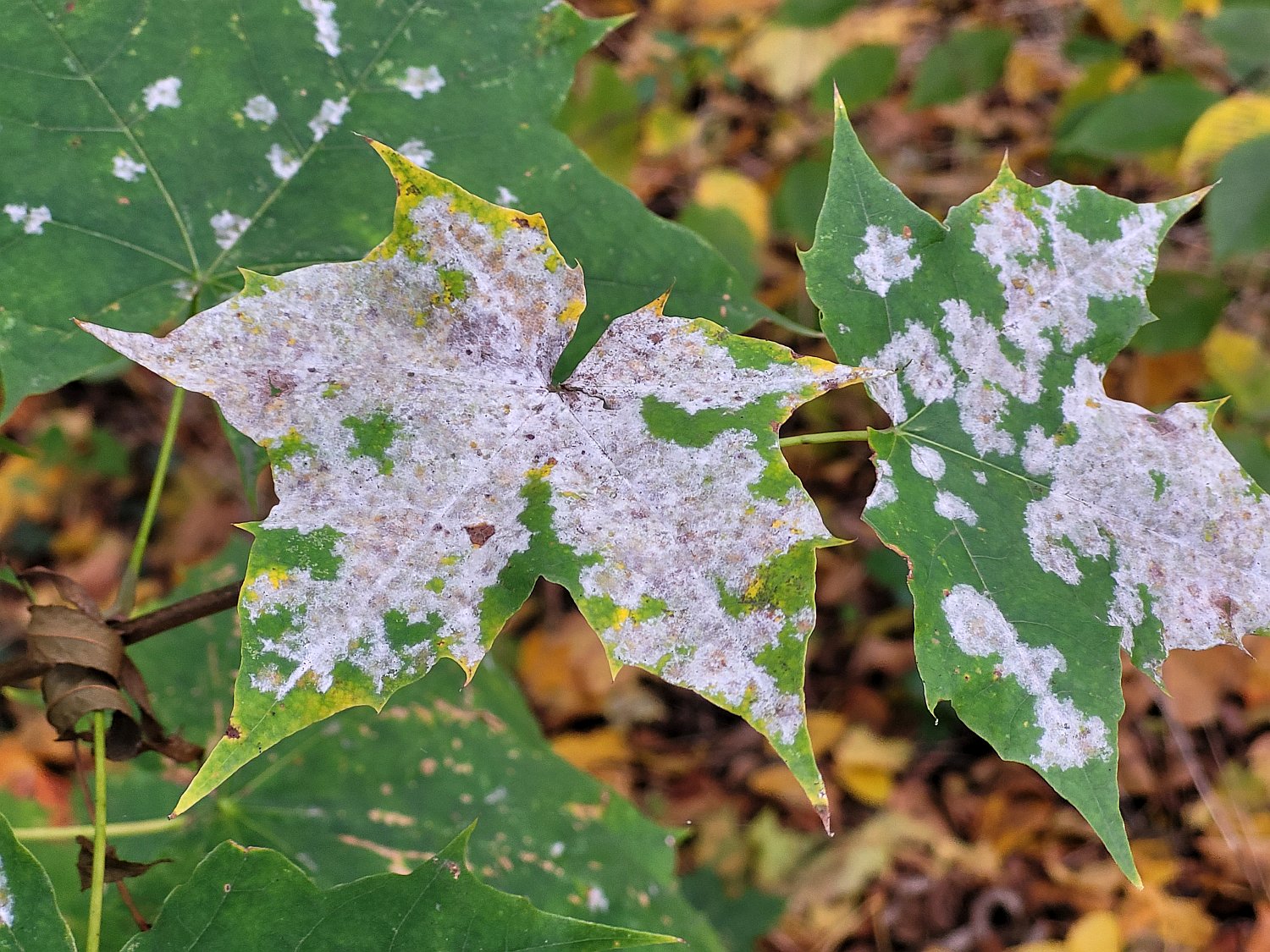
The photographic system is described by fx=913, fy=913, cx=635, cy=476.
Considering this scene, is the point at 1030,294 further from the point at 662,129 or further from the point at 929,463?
the point at 662,129

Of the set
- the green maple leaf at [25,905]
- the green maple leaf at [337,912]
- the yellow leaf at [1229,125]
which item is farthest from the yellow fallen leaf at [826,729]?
the green maple leaf at [25,905]

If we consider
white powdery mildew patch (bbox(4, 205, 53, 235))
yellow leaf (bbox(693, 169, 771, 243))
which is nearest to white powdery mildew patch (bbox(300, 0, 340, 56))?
white powdery mildew patch (bbox(4, 205, 53, 235))

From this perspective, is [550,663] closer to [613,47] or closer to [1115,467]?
[1115,467]

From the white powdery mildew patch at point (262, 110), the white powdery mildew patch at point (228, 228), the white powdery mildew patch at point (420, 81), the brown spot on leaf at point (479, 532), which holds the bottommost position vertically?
the brown spot on leaf at point (479, 532)

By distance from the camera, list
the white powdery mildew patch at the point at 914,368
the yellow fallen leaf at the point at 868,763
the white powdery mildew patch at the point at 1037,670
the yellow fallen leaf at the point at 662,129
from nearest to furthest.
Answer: the white powdery mildew patch at the point at 1037,670
the white powdery mildew patch at the point at 914,368
the yellow fallen leaf at the point at 868,763
the yellow fallen leaf at the point at 662,129

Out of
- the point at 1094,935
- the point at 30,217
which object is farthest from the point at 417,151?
the point at 1094,935

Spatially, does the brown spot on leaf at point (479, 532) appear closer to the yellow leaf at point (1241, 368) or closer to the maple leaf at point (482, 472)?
the maple leaf at point (482, 472)

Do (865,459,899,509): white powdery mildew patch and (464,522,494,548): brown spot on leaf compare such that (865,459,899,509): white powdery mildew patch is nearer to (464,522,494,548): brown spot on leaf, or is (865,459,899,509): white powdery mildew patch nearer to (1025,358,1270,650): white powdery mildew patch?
(1025,358,1270,650): white powdery mildew patch
